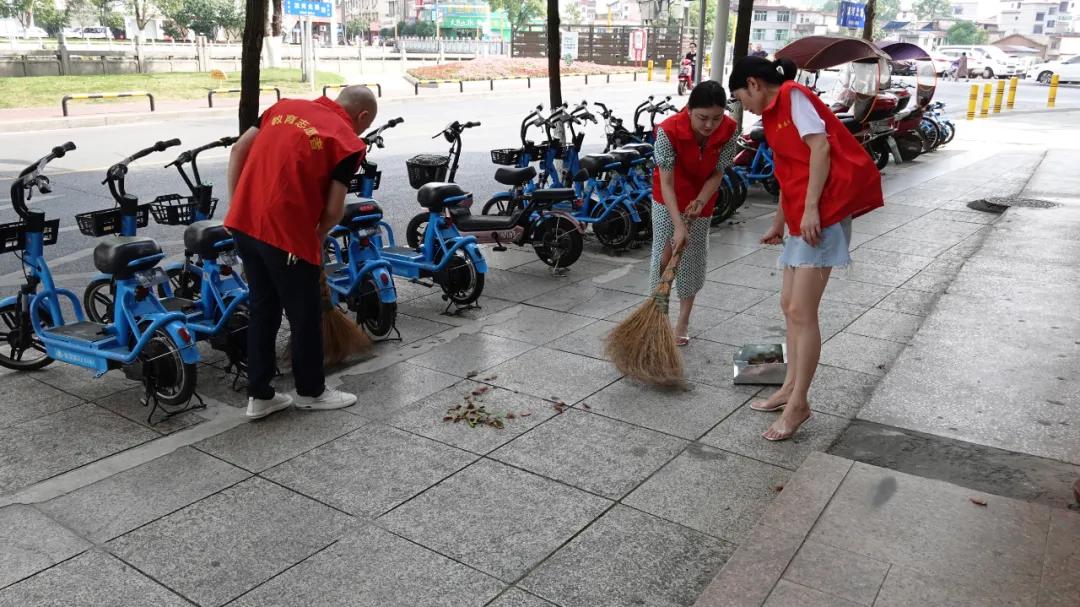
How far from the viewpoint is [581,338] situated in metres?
5.88

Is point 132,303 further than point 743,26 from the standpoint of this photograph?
No

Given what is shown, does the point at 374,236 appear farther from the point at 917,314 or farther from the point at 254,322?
the point at 917,314

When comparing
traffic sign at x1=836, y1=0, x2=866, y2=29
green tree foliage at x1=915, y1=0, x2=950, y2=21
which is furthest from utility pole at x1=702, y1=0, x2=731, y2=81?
green tree foliage at x1=915, y1=0, x2=950, y2=21

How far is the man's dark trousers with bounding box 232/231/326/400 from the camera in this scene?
4.25 meters

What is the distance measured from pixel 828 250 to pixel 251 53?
3.93m

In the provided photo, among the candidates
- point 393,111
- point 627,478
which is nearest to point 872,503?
point 627,478

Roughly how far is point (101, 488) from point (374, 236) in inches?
103

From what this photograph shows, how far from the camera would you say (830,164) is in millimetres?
3949

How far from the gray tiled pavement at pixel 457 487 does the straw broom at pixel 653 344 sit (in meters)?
0.12

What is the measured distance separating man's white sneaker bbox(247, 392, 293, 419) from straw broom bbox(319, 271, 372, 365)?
2.20ft

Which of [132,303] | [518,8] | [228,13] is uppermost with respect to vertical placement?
[518,8]

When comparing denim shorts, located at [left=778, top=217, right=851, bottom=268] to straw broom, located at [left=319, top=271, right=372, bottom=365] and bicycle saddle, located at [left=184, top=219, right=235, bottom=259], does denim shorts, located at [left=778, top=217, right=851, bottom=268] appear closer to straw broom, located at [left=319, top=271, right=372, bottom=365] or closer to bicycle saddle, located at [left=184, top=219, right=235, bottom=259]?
straw broom, located at [left=319, top=271, right=372, bottom=365]

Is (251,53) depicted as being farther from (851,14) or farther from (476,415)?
(851,14)

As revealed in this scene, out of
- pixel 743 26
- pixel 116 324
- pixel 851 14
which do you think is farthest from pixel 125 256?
pixel 851 14
